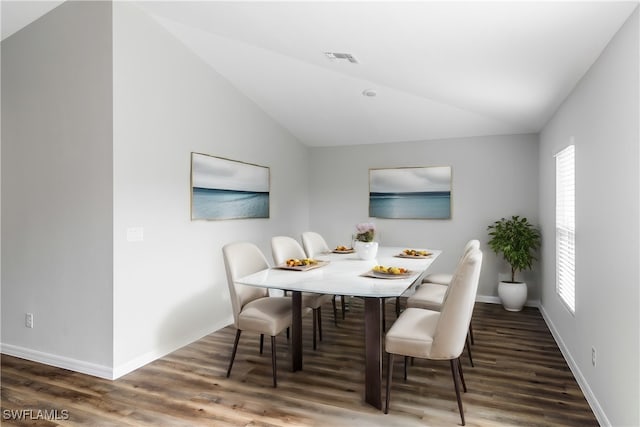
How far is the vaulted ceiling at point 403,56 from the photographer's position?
2.11 meters

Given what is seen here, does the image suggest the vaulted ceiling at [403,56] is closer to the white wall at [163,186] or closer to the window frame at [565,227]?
the white wall at [163,186]

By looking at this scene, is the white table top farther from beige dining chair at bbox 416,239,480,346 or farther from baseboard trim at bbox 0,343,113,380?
baseboard trim at bbox 0,343,113,380

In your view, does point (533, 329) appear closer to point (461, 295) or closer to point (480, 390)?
point (480, 390)

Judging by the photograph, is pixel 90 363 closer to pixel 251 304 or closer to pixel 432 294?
pixel 251 304

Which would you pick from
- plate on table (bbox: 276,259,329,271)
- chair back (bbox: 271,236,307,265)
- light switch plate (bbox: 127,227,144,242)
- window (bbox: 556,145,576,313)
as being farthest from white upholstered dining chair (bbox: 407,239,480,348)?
light switch plate (bbox: 127,227,144,242)

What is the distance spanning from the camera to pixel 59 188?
3223 millimetres

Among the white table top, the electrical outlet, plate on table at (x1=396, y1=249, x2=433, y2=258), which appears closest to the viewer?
the white table top

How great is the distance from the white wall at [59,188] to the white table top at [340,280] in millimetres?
1267

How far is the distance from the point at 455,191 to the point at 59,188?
4.46 meters

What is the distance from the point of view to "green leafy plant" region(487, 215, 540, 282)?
4.73 m

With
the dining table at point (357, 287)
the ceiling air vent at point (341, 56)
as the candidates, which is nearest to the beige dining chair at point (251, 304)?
the dining table at point (357, 287)

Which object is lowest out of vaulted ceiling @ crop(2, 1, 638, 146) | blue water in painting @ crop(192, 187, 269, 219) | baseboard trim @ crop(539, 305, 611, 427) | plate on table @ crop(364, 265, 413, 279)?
baseboard trim @ crop(539, 305, 611, 427)

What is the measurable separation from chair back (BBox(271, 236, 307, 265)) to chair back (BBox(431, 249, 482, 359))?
1.70 meters

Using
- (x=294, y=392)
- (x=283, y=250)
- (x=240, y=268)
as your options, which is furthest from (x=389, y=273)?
(x=283, y=250)
